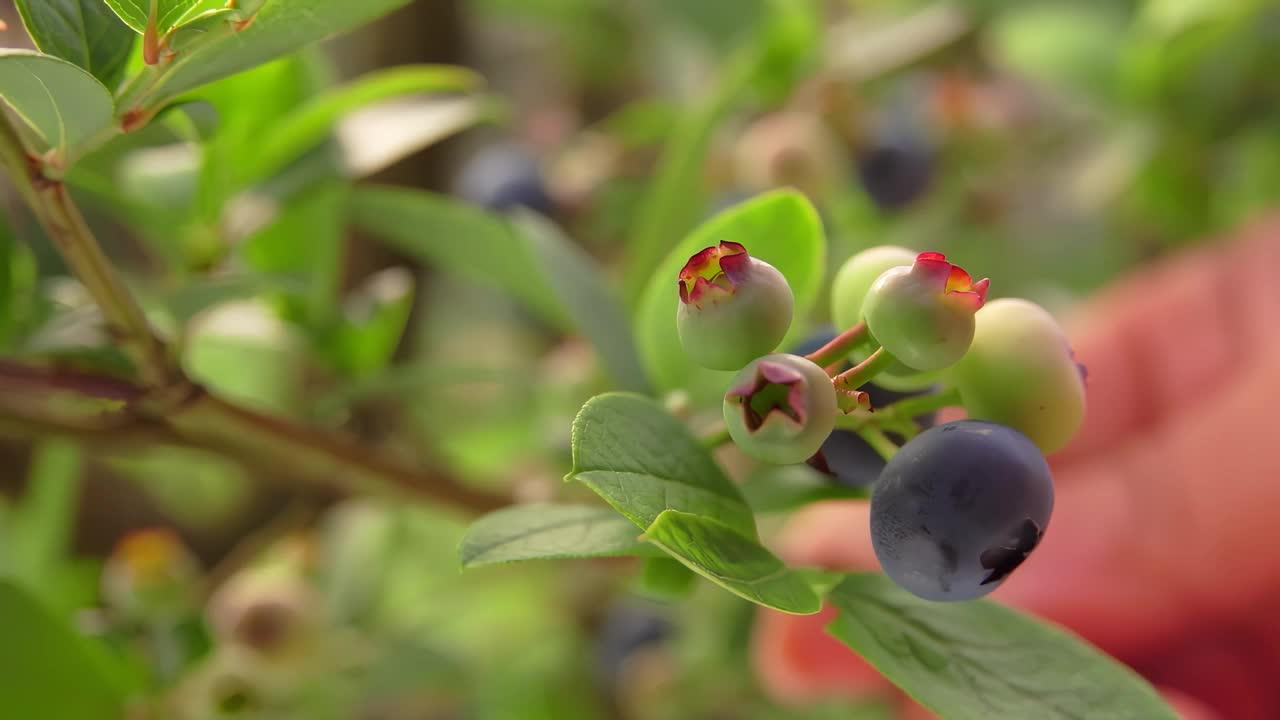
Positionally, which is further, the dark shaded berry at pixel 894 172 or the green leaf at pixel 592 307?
the dark shaded berry at pixel 894 172

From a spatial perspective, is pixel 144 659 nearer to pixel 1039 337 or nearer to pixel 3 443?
pixel 1039 337

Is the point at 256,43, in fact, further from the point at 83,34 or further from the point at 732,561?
the point at 732,561

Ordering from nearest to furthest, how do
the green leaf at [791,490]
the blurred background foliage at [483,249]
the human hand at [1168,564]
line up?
the green leaf at [791,490], the blurred background foliage at [483,249], the human hand at [1168,564]

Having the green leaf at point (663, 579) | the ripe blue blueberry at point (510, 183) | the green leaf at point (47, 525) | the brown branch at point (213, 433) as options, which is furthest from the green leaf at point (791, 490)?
the green leaf at point (47, 525)

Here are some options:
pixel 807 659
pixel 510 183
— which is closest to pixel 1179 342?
pixel 807 659

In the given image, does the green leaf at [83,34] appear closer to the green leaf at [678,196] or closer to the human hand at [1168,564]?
the green leaf at [678,196]

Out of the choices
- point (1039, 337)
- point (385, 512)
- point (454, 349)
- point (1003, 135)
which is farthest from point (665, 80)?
point (1039, 337)
